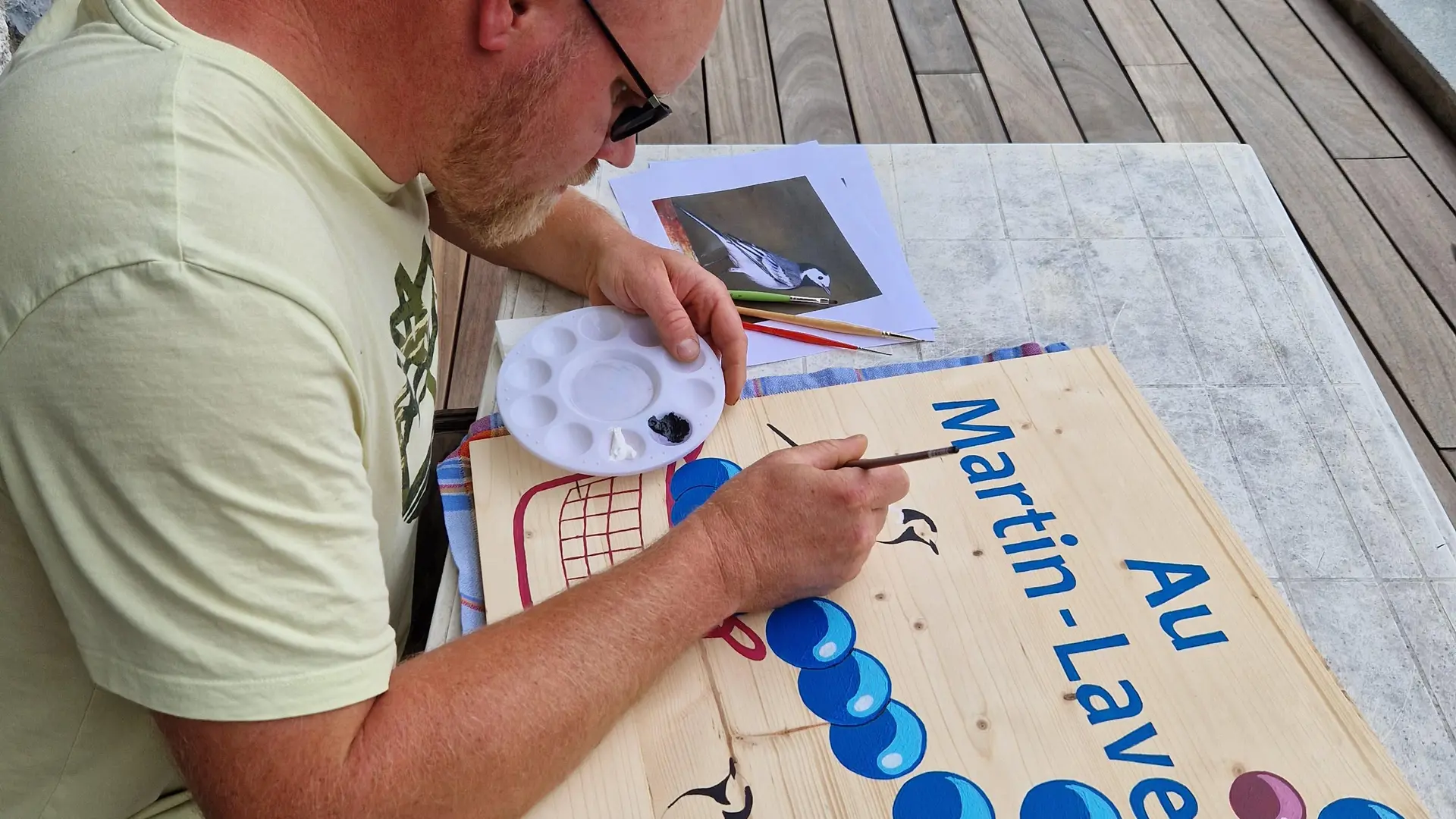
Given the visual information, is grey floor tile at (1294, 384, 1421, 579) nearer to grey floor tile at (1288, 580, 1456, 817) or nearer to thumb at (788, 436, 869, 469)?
grey floor tile at (1288, 580, 1456, 817)

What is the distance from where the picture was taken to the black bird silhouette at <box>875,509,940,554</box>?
31.7 inches

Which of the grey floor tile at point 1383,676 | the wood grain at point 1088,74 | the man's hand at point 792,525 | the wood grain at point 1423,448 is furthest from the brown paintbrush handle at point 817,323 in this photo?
the wood grain at point 1088,74

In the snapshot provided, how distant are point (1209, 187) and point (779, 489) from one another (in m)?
0.80

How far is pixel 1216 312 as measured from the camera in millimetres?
1054

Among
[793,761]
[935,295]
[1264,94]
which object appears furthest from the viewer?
[1264,94]

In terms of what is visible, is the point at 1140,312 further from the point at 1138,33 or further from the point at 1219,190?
the point at 1138,33

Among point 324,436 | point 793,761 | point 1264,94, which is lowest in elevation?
point 1264,94

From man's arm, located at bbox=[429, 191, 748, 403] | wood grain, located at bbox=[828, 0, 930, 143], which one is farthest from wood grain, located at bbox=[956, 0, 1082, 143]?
man's arm, located at bbox=[429, 191, 748, 403]

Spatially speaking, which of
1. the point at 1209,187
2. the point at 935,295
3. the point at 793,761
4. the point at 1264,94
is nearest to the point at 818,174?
the point at 935,295

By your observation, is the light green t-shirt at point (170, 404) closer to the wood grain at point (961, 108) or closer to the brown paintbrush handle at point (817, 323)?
the brown paintbrush handle at point (817, 323)

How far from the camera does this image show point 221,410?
55cm

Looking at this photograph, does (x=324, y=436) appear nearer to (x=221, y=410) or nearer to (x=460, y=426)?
(x=221, y=410)

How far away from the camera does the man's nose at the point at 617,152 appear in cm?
84

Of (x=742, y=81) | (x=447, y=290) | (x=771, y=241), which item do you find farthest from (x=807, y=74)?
(x=771, y=241)
